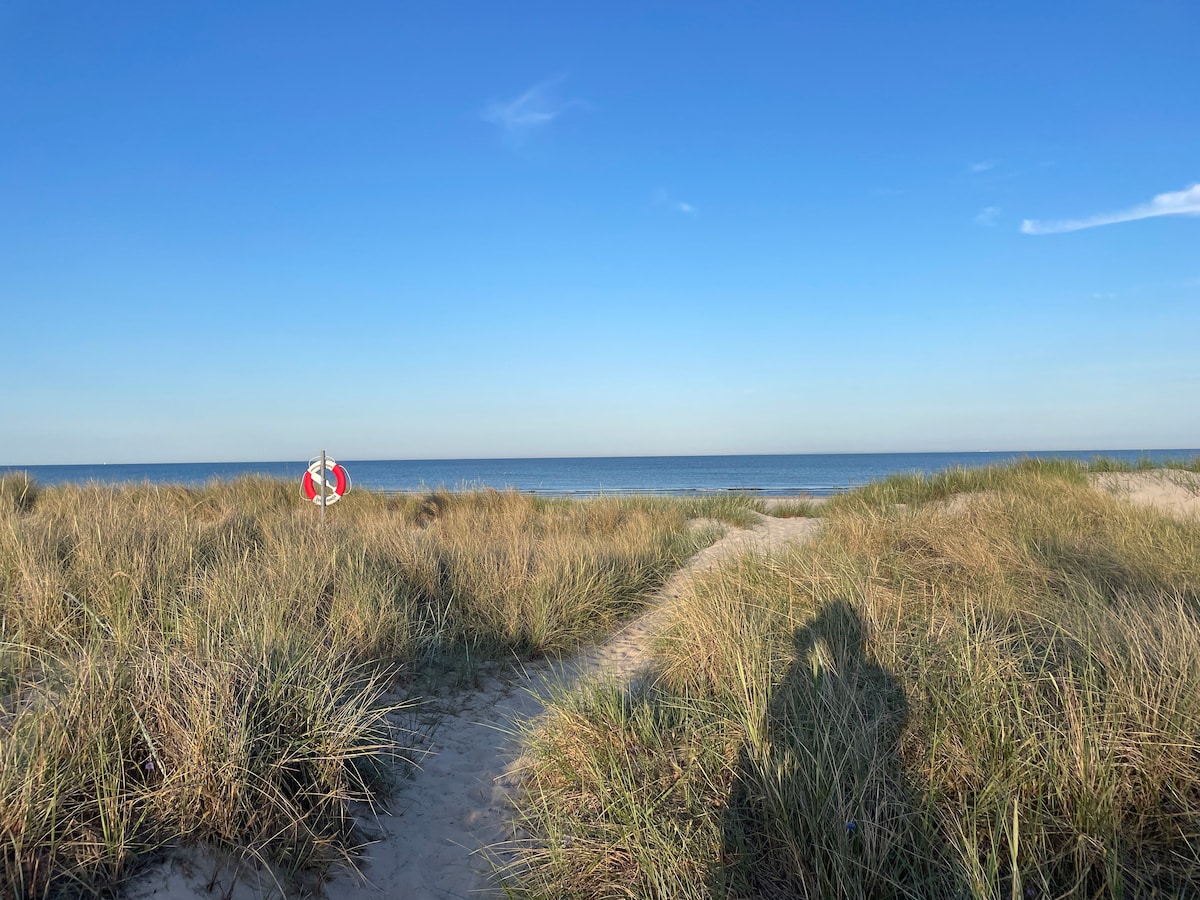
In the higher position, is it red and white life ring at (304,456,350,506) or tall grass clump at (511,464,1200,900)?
red and white life ring at (304,456,350,506)

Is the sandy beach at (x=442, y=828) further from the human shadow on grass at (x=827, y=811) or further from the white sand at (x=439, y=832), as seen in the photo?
the human shadow on grass at (x=827, y=811)

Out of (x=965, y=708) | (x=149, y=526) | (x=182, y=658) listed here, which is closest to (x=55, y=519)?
(x=149, y=526)

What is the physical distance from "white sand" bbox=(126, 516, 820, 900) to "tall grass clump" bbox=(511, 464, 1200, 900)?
0.90 ft

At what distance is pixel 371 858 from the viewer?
3064mm

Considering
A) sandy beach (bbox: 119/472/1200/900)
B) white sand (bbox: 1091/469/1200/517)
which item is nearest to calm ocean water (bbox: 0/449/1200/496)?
white sand (bbox: 1091/469/1200/517)

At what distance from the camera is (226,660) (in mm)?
3256

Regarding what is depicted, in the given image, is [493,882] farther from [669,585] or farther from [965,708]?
[669,585]

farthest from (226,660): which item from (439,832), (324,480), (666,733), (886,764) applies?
(324,480)

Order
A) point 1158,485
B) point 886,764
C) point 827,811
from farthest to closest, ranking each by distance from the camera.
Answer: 1. point 1158,485
2. point 886,764
3. point 827,811

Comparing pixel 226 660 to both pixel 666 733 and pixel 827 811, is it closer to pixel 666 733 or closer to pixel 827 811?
pixel 666 733

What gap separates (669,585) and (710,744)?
208 inches

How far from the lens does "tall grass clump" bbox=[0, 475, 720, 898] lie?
254 cm

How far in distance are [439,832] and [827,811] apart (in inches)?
76.5

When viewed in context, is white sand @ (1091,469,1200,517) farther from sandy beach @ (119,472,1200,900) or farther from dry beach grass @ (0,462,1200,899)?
sandy beach @ (119,472,1200,900)
